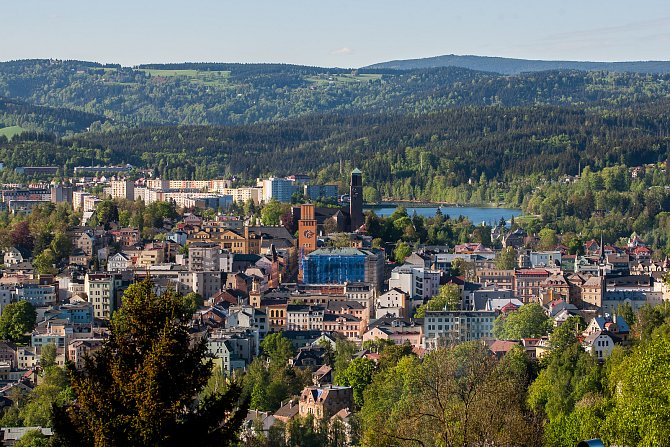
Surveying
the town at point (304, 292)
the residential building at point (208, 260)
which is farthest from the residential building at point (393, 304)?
the residential building at point (208, 260)

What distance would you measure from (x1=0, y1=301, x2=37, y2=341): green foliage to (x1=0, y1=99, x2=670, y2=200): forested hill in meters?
50.5

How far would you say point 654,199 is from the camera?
70.4m

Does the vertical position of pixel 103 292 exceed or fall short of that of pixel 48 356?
it exceeds it

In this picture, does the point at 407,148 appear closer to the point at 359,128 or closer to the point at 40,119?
the point at 359,128

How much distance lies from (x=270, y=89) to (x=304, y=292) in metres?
140

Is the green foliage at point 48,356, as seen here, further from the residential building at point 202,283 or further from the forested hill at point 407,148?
the forested hill at point 407,148

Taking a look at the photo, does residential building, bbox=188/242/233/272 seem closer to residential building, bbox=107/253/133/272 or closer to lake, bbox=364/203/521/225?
residential building, bbox=107/253/133/272

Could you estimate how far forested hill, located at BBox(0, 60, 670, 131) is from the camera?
159 metres

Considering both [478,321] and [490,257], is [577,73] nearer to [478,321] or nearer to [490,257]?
[490,257]

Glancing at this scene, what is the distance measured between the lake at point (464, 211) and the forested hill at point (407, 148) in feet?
23.7

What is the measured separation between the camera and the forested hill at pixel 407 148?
93.7m

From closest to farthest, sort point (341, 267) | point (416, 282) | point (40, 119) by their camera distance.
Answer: point (416, 282) < point (341, 267) < point (40, 119)

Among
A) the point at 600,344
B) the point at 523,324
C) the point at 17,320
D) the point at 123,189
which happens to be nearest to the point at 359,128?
the point at 123,189

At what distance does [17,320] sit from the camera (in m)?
39.1
